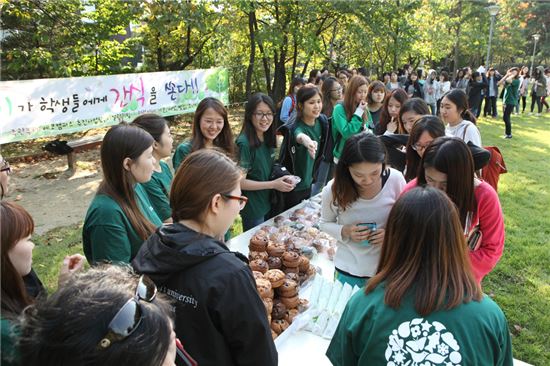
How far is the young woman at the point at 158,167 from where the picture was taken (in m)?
2.54

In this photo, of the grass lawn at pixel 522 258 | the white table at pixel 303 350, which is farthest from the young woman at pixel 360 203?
the grass lawn at pixel 522 258

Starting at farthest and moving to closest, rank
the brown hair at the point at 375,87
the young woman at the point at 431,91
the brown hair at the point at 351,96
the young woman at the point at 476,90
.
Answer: the young woman at the point at 431,91, the young woman at the point at 476,90, the brown hair at the point at 375,87, the brown hair at the point at 351,96

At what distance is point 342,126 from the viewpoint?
411 cm

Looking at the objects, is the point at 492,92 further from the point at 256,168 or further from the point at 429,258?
the point at 429,258

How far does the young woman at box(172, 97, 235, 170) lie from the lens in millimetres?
3002

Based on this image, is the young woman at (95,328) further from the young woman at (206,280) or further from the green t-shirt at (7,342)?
the young woman at (206,280)

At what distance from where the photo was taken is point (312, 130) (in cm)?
384

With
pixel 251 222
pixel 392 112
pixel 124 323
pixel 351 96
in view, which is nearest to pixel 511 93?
pixel 392 112

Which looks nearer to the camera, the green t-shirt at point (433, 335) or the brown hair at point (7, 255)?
the green t-shirt at point (433, 335)

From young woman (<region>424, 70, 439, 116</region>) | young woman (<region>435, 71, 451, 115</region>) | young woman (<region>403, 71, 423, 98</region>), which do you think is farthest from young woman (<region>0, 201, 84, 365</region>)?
young woman (<region>435, 71, 451, 115</region>)

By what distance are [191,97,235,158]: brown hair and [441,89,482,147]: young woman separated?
1824 millimetres

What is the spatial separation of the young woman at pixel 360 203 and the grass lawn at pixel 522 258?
1563 millimetres

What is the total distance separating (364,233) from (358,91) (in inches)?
93.4

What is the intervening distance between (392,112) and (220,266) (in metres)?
3.50
